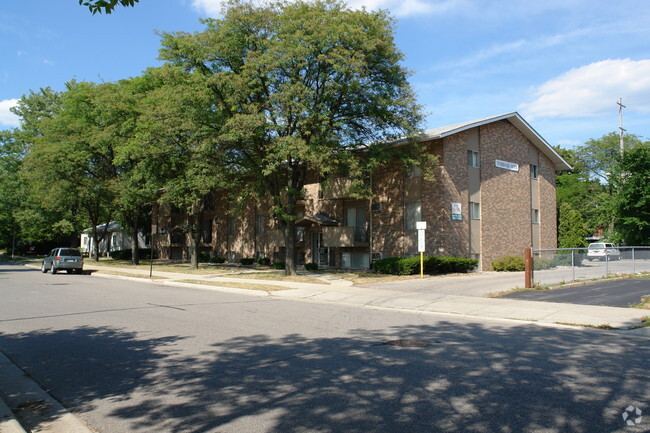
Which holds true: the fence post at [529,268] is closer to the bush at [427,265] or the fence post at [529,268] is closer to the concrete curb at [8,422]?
the bush at [427,265]

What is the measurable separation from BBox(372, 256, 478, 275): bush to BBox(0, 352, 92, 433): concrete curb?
2007cm

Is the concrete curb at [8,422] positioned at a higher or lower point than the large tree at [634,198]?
lower

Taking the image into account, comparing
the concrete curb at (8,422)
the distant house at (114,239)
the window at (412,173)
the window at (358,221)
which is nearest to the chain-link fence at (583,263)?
the window at (412,173)

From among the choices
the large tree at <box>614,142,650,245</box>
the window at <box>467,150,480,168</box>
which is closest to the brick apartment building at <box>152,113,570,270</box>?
the window at <box>467,150,480,168</box>

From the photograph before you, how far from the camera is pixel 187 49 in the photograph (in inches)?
→ 936

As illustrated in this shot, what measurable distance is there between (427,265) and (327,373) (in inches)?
759

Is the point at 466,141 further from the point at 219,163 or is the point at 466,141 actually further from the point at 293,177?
the point at 219,163

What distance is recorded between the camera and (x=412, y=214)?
28.7m

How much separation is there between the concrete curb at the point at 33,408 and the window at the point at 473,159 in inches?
1067

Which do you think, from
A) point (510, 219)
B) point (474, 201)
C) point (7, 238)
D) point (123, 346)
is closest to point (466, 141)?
point (474, 201)

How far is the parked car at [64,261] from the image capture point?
1191 inches

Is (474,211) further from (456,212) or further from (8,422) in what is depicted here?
(8,422)

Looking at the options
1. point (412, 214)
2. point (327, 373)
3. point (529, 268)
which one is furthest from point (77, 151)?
point (327, 373)

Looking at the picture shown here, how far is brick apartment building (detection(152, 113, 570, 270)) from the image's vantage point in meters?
28.0
